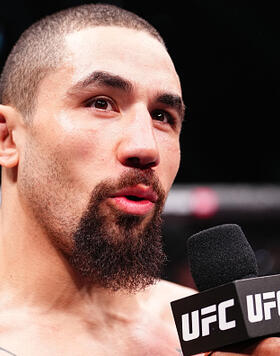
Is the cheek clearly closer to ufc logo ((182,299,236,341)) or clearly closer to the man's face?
the man's face

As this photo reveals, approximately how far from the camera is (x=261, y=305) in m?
0.96

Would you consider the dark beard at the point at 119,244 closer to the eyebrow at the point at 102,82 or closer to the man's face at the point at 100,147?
the man's face at the point at 100,147

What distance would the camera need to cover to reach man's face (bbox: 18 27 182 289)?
1286 mm

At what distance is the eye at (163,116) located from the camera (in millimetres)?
1451

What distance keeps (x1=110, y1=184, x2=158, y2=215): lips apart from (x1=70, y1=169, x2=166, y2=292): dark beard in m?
0.01

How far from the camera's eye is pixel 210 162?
172 inches

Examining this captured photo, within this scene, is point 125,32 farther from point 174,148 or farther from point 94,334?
point 94,334

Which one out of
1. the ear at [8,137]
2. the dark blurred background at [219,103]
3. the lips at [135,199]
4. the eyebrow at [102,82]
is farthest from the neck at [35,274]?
the dark blurred background at [219,103]

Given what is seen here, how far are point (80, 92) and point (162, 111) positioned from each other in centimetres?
23

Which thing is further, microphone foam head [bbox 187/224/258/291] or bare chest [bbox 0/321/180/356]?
bare chest [bbox 0/321/180/356]

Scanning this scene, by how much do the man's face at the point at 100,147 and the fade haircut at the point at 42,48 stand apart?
0.13 feet

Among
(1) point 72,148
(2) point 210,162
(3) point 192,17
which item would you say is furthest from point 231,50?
(1) point 72,148

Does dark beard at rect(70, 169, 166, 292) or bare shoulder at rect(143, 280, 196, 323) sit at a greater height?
dark beard at rect(70, 169, 166, 292)

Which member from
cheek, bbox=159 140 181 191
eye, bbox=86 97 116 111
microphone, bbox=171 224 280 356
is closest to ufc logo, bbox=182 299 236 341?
microphone, bbox=171 224 280 356
